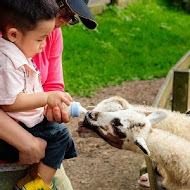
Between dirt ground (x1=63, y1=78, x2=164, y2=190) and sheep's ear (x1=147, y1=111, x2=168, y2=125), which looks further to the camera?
dirt ground (x1=63, y1=78, x2=164, y2=190)

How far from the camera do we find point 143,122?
2979mm

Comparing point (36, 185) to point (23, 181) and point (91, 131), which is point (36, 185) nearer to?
point (23, 181)

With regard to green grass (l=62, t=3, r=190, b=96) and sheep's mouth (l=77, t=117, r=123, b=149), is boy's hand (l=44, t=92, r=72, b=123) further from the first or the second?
green grass (l=62, t=3, r=190, b=96)

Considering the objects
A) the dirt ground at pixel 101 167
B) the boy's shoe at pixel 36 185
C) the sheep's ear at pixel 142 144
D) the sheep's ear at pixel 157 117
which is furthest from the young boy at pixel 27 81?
the dirt ground at pixel 101 167

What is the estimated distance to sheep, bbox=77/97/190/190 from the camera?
2.99 metres

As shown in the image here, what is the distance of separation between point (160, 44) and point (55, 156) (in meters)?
8.53

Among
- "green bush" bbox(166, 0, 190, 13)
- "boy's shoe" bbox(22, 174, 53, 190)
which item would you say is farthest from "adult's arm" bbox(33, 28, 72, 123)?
"green bush" bbox(166, 0, 190, 13)

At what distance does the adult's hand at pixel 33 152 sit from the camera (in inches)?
101

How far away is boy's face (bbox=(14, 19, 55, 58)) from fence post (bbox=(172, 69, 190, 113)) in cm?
350

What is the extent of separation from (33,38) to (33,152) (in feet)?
1.95

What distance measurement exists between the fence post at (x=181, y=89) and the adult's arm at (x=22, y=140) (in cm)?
350

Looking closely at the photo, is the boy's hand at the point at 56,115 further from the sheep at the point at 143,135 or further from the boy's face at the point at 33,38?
the sheep at the point at 143,135

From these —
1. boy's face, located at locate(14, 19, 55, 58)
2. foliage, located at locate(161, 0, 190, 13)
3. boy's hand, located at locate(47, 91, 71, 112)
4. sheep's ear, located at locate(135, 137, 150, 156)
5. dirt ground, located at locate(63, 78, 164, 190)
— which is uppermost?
boy's face, located at locate(14, 19, 55, 58)

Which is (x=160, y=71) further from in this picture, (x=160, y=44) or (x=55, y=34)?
(x=55, y=34)
